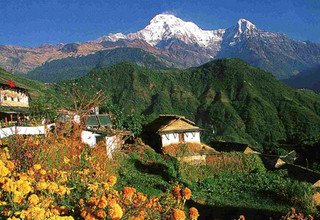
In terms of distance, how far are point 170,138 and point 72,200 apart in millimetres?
42117

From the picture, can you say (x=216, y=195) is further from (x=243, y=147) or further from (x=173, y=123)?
(x=243, y=147)

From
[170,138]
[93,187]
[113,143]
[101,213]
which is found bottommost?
[101,213]

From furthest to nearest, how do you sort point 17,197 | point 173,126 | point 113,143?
point 173,126
point 113,143
point 17,197

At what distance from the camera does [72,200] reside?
23.2 ft

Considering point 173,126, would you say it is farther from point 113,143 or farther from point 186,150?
point 113,143

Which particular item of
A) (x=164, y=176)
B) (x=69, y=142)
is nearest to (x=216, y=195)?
(x=164, y=176)

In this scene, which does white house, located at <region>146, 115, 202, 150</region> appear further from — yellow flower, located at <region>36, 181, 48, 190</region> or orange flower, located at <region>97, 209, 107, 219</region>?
orange flower, located at <region>97, 209, 107, 219</region>

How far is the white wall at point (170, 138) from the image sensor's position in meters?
48.4

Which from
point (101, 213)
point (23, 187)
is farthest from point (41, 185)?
point (101, 213)

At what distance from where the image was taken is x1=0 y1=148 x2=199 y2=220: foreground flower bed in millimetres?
5593

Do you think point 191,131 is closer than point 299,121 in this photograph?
Yes

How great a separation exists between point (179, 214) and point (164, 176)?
93.4 ft

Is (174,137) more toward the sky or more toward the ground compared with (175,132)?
more toward the ground

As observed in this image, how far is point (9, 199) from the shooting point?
19.5 ft
